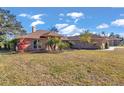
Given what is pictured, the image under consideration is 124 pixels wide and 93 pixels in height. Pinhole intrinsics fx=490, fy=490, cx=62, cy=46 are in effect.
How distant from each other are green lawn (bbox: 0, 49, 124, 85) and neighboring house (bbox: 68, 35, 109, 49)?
89mm

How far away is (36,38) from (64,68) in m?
0.66

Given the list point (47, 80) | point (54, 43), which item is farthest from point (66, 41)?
point (47, 80)

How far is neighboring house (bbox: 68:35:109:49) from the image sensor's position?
7.78 meters

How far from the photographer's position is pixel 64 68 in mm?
7852

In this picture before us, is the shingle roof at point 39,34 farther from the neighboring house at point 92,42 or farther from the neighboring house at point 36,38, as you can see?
the neighboring house at point 92,42

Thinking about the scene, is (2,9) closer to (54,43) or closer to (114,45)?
(54,43)

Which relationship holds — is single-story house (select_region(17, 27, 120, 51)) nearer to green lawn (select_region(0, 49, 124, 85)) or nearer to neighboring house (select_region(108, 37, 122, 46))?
neighboring house (select_region(108, 37, 122, 46))

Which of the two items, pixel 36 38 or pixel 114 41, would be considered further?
pixel 36 38

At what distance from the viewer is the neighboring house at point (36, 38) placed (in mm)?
7863

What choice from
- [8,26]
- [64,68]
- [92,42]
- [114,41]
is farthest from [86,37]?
[8,26]

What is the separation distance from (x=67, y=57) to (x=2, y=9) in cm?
129

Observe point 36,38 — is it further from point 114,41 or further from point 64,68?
point 114,41

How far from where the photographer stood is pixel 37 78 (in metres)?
7.80

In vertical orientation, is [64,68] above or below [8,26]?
→ below
